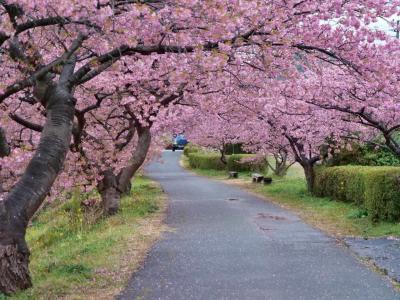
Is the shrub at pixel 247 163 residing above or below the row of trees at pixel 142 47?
below

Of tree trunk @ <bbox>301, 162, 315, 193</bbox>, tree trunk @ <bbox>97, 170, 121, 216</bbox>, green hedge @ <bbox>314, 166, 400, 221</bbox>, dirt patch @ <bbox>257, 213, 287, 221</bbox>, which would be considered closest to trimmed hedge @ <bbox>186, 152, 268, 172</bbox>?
tree trunk @ <bbox>301, 162, 315, 193</bbox>

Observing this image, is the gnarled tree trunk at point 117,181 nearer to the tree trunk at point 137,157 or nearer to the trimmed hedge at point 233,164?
the tree trunk at point 137,157

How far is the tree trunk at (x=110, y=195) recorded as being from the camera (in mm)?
15008

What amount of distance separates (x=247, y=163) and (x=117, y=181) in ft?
61.9

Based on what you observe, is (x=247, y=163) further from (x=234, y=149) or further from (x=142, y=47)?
(x=142, y=47)

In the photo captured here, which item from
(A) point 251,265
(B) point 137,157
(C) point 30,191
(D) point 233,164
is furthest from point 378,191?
(D) point 233,164

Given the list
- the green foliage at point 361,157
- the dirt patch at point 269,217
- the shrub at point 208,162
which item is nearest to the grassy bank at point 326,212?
the dirt patch at point 269,217

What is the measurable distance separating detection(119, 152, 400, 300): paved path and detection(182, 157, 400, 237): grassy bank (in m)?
0.70

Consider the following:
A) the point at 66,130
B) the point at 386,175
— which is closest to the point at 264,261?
the point at 66,130

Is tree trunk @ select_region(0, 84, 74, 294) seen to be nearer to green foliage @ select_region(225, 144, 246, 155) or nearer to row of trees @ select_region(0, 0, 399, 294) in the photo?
row of trees @ select_region(0, 0, 399, 294)

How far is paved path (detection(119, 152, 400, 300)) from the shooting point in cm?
680

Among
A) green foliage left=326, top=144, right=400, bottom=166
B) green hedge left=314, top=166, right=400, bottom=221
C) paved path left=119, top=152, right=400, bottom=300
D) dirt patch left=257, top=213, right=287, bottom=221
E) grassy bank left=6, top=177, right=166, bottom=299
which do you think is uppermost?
green foliage left=326, top=144, right=400, bottom=166

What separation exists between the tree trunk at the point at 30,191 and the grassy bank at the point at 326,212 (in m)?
6.67

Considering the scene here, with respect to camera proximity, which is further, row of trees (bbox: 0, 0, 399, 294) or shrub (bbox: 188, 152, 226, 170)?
shrub (bbox: 188, 152, 226, 170)
